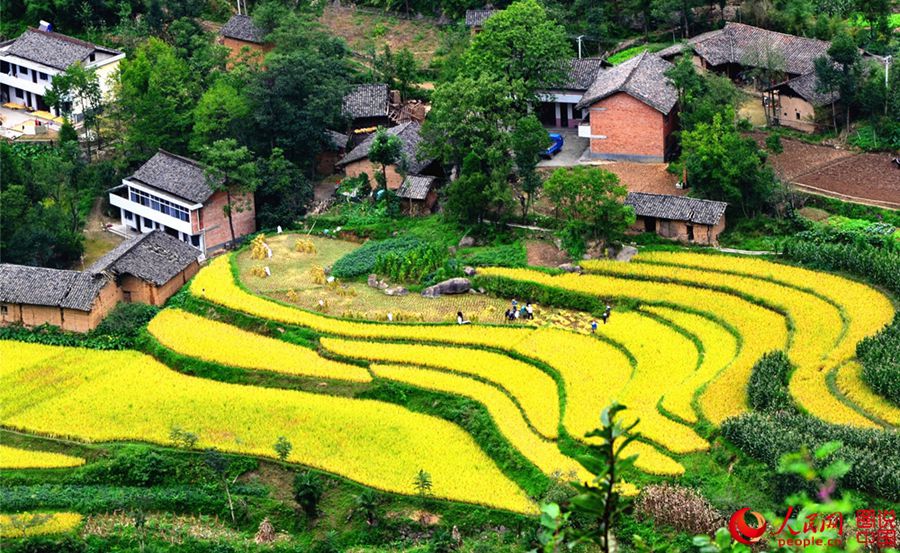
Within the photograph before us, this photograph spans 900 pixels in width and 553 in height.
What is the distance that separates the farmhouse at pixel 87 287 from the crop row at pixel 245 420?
52.1 inches

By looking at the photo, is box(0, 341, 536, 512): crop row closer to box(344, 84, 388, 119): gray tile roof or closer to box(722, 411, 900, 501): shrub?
box(722, 411, 900, 501): shrub

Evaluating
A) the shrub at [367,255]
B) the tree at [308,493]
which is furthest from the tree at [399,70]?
the tree at [308,493]

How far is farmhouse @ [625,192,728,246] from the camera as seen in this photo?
3859 cm

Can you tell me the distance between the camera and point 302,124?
147 feet

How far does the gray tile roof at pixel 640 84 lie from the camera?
43.7 meters

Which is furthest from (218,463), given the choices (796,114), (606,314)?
(796,114)

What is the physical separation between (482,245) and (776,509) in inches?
650

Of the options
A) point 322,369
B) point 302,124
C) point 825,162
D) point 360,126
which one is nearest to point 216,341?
point 322,369

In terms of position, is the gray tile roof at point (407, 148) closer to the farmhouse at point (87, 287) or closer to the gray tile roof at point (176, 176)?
the gray tile roof at point (176, 176)

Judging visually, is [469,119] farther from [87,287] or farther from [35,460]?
[35,460]

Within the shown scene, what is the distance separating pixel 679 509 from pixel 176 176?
77.0 ft

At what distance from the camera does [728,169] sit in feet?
128

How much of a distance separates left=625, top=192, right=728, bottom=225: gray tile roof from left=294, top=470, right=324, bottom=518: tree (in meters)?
15.2

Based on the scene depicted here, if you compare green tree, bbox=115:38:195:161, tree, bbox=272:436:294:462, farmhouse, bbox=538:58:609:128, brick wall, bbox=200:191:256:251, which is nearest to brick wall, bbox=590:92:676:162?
farmhouse, bbox=538:58:609:128
